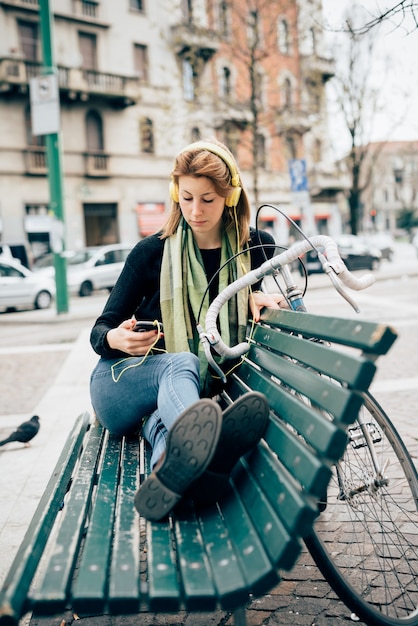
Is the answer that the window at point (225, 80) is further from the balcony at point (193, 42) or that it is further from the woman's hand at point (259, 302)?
the woman's hand at point (259, 302)

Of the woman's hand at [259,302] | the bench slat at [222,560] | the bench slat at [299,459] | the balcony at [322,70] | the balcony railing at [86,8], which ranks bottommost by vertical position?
the bench slat at [222,560]

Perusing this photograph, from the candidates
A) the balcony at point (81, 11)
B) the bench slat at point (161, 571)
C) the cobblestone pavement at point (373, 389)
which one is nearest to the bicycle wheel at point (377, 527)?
the cobblestone pavement at point (373, 389)

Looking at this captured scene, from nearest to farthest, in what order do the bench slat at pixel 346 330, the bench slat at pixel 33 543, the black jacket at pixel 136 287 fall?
the bench slat at pixel 33 543 < the bench slat at pixel 346 330 < the black jacket at pixel 136 287

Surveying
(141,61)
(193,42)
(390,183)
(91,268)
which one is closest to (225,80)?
(141,61)

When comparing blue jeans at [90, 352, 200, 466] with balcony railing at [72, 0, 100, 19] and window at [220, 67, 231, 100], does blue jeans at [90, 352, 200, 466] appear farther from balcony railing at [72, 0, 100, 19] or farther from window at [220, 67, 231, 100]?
window at [220, 67, 231, 100]

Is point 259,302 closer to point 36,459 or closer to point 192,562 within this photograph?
point 192,562

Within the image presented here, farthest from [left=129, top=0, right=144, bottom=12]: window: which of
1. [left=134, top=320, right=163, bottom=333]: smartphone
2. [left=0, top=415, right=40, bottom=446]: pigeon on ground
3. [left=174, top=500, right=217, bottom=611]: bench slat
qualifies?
[left=174, top=500, right=217, bottom=611]: bench slat

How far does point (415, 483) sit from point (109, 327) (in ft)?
4.44

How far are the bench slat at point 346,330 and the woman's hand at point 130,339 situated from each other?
58 centimetres

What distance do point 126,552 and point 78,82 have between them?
2818 cm

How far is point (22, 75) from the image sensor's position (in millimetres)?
25344

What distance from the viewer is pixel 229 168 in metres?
2.59

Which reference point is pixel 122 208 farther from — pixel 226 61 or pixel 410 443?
pixel 410 443

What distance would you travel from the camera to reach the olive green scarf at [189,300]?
2.61 metres
